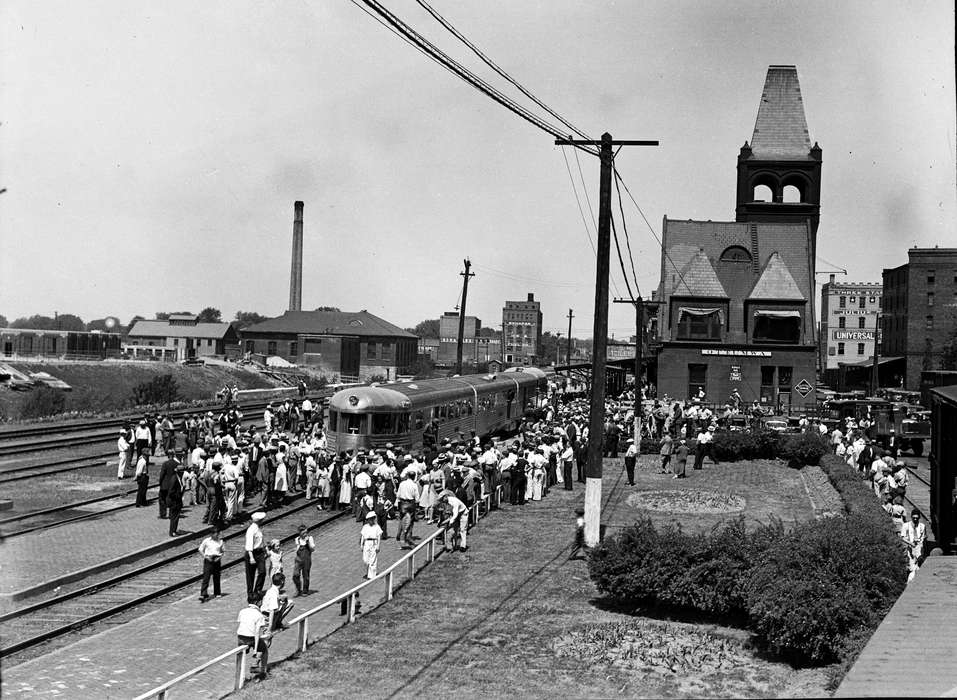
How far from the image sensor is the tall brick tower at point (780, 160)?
64750 mm

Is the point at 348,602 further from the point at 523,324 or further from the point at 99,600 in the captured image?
the point at 523,324

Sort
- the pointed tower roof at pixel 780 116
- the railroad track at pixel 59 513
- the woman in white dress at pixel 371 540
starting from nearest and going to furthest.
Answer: the woman in white dress at pixel 371 540
the railroad track at pixel 59 513
the pointed tower roof at pixel 780 116

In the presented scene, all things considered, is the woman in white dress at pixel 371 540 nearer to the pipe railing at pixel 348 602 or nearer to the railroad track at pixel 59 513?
the pipe railing at pixel 348 602

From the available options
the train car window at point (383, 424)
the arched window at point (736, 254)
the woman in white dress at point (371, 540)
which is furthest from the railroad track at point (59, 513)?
the arched window at point (736, 254)

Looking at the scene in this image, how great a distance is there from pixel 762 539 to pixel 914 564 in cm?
240

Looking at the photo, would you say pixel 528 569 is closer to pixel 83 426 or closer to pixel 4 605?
pixel 4 605

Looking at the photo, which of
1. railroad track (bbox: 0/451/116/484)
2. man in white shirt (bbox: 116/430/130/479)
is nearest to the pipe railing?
man in white shirt (bbox: 116/430/130/479)

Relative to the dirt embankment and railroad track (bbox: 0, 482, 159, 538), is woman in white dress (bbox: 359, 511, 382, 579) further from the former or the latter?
the dirt embankment

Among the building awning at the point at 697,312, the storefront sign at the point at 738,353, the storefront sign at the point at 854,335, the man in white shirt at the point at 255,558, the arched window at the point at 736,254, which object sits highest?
the arched window at the point at 736,254

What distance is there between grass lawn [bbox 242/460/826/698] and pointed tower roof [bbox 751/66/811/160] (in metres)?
55.2

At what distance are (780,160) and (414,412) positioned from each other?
45714 mm

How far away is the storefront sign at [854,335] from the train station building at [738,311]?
49243 millimetres

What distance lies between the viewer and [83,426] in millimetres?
39719

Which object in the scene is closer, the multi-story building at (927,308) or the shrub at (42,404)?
the shrub at (42,404)
